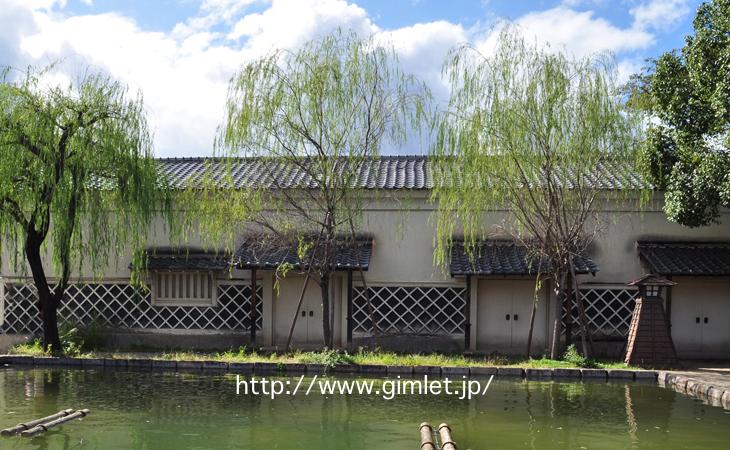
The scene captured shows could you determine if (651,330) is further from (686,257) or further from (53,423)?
(53,423)

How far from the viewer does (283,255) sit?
1439 centimetres

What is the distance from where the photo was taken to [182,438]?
25.6ft

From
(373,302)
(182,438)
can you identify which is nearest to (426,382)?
(373,302)

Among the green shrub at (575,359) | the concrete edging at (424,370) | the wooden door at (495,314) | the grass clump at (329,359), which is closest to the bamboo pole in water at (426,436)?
the concrete edging at (424,370)

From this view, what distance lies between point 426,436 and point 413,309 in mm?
7225

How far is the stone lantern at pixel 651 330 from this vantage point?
12.7m

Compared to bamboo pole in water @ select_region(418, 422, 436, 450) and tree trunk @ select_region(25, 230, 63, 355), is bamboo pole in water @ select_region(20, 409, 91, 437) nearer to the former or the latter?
bamboo pole in water @ select_region(418, 422, 436, 450)

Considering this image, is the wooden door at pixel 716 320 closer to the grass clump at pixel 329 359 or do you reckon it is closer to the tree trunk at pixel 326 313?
the grass clump at pixel 329 359

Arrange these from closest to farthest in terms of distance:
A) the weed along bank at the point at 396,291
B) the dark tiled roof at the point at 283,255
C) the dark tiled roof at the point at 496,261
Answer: the dark tiled roof at the point at 496,261
the dark tiled roof at the point at 283,255
the weed along bank at the point at 396,291

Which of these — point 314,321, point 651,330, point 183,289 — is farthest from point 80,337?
point 651,330

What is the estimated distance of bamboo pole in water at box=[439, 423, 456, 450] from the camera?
7039mm

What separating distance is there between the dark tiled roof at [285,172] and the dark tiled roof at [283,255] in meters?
1.18

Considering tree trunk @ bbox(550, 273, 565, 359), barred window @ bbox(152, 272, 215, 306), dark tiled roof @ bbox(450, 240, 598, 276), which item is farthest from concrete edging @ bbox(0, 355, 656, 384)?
barred window @ bbox(152, 272, 215, 306)

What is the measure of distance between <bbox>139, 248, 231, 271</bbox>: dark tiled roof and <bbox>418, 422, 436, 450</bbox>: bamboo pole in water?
7.33 metres
